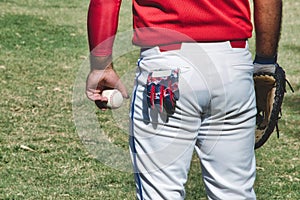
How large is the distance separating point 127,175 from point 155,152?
9.24 feet

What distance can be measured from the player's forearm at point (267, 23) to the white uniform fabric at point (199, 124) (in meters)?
0.16

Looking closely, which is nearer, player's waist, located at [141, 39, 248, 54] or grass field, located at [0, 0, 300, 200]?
player's waist, located at [141, 39, 248, 54]

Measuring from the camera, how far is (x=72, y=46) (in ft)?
35.8

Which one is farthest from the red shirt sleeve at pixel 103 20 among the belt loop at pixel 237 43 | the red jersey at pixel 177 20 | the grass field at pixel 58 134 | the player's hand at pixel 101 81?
the grass field at pixel 58 134

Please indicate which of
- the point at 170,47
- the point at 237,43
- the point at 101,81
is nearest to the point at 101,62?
the point at 101,81

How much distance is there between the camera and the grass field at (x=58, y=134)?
5352mm

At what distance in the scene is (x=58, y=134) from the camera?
6629mm

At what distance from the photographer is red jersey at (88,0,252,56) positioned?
108 inches

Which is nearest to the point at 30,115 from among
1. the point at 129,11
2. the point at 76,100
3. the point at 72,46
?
the point at 76,100

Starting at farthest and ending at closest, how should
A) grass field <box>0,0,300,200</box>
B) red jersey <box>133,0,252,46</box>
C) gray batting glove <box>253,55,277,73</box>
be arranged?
grass field <box>0,0,300,200</box>
gray batting glove <box>253,55,277,73</box>
red jersey <box>133,0,252,46</box>

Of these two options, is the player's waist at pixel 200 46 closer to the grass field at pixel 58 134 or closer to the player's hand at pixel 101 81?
the player's hand at pixel 101 81

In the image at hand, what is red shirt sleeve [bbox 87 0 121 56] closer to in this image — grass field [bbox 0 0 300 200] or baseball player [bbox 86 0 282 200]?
baseball player [bbox 86 0 282 200]

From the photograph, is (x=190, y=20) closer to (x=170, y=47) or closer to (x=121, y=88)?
(x=170, y=47)

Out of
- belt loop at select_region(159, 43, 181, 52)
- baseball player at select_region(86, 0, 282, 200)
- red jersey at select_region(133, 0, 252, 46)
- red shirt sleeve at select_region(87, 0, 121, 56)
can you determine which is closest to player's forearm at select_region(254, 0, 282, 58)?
baseball player at select_region(86, 0, 282, 200)
